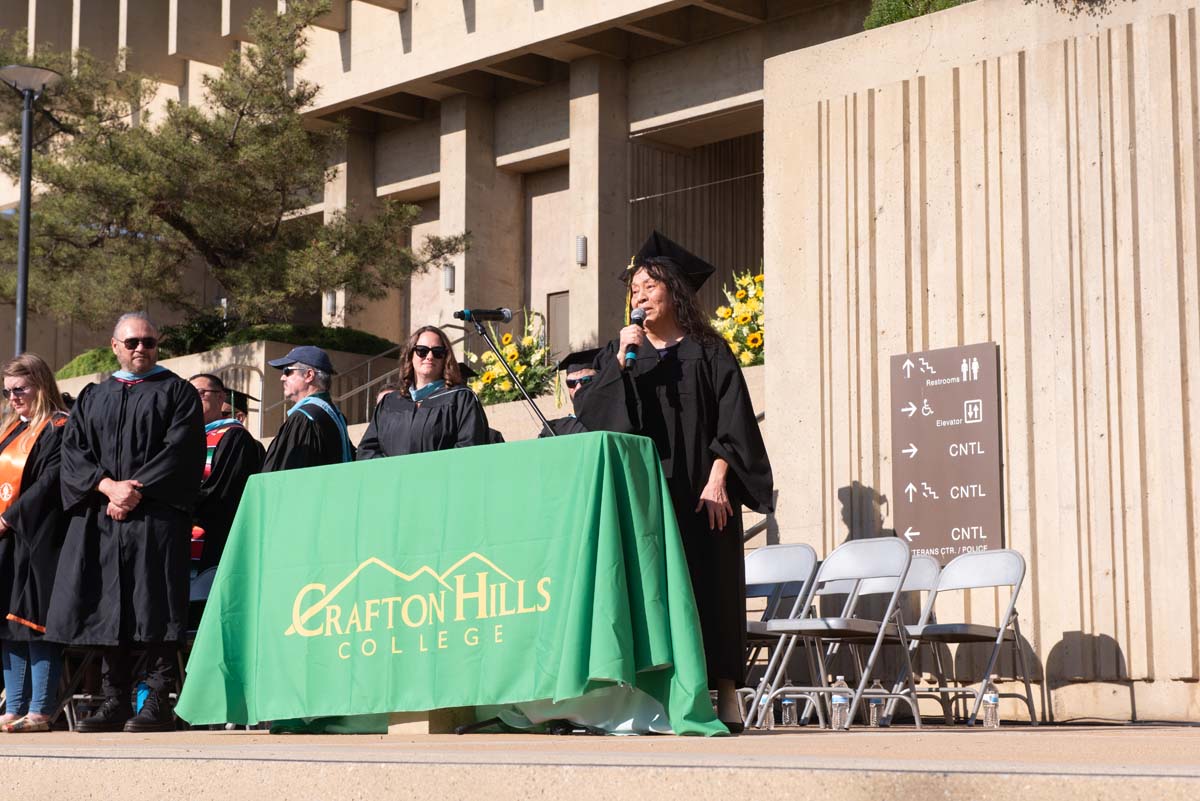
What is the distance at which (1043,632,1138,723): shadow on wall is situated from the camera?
26.1 ft

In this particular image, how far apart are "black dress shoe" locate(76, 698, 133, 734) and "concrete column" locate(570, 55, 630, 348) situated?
506 inches

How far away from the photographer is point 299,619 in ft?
17.0

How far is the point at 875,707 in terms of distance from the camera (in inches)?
302

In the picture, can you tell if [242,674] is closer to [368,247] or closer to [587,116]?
[368,247]

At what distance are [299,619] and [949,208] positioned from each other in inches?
199

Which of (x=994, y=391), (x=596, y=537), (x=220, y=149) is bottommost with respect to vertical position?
(x=596, y=537)

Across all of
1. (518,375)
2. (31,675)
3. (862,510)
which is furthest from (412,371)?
(518,375)

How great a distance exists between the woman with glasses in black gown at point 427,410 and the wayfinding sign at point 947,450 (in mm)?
3500

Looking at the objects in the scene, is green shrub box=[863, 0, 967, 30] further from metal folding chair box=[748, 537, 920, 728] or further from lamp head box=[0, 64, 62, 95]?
lamp head box=[0, 64, 62, 95]

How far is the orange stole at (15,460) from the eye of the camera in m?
6.52

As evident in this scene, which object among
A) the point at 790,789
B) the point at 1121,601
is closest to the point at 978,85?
the point at 1121,601

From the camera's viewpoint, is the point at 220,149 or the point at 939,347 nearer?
the point at 939,347

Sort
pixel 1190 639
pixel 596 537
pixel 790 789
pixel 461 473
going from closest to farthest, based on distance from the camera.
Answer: pixel 790 789 < pixel 596 537 < pixel 461 473 < pixel 1190 639

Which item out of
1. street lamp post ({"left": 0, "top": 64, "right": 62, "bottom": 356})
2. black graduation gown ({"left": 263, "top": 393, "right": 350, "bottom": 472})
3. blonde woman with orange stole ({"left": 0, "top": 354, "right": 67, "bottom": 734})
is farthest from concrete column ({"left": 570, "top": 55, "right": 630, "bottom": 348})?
blonde woman with orange stole ({"left": 0, "top": 354, "right": 67, "bottom": 734})
